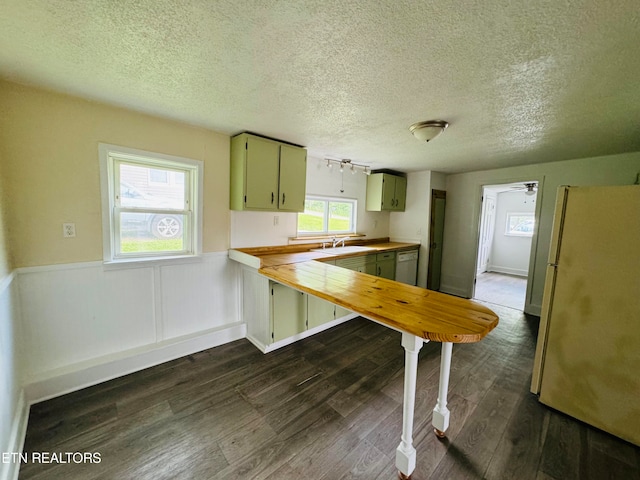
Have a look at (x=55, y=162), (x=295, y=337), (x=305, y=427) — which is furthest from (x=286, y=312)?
(x=55, y=162)

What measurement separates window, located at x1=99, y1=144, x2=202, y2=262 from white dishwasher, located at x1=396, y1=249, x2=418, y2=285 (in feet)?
10.3

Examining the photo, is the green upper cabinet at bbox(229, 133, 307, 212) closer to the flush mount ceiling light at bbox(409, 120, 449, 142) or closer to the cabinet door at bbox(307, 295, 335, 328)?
the cabinet door at bbox(307, 295, 335, 328)

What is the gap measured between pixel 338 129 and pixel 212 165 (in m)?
1.40

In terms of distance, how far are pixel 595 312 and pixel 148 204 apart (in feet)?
12.4

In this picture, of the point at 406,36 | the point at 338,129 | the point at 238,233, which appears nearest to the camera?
the point at 406,36

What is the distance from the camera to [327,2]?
39.4 inches

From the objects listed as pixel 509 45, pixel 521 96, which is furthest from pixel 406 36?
pixel 521 96

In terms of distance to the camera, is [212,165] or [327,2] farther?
[212,165]

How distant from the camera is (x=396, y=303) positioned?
1.57 metres

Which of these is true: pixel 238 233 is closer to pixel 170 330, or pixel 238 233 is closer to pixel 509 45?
pixel 170 330

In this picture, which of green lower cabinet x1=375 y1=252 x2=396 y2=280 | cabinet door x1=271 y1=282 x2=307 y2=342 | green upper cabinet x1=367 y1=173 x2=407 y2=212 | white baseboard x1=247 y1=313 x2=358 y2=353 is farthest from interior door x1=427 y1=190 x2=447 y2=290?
cabinet door x1=271 y1=282 x2=307 y2=342

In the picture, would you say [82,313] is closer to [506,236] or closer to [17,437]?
[17,437]

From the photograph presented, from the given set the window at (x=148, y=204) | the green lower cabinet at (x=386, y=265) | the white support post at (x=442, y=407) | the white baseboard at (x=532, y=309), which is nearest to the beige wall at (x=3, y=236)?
the window at (x=148, y=204)

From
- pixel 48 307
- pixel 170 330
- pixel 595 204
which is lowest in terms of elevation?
pixel 170 330
